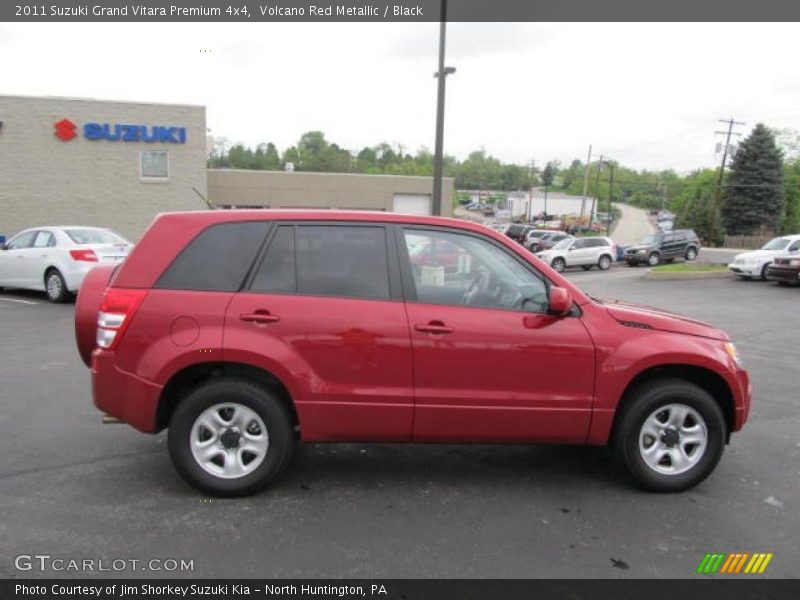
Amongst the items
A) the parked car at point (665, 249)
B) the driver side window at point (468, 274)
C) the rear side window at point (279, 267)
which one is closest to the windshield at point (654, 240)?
the parked car at point (665, 249)

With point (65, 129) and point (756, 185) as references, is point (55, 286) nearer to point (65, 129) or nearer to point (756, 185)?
point (65, 129)

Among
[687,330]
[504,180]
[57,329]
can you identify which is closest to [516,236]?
[57,329]

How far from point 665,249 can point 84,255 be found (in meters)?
29.0

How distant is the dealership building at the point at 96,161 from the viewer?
24.9m

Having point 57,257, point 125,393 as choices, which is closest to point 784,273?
point 57,257

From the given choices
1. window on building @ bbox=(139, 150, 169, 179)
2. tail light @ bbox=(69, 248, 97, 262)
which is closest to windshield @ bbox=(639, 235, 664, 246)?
window on building @ bbox=(139, 150, 169, 179)

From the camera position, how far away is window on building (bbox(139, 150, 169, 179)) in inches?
1040

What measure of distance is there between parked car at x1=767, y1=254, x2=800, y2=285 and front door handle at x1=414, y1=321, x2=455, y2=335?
19.4 meters

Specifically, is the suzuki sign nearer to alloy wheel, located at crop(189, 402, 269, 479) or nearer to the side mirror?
alloy wheel, located at crop(189, 402, 269, 479)

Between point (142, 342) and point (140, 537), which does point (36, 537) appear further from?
point (142, 342)

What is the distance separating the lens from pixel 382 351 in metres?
3.98

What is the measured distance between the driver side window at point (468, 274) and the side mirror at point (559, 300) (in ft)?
0.50

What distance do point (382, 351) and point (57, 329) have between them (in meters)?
7.95

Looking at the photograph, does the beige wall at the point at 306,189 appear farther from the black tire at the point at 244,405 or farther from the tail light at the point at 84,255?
the black tire at the point at 244,405
